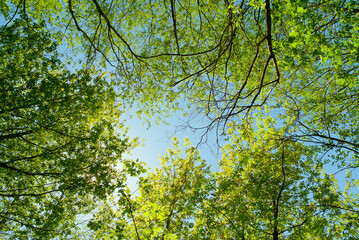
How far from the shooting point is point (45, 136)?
30.6ft

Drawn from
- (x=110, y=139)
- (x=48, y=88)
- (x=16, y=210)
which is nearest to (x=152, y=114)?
(x=110, y=139)

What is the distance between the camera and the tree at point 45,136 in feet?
23.5

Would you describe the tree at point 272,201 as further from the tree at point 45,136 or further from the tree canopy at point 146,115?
the tree at point 45,136

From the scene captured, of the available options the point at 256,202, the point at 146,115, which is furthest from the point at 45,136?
the point at 256,202

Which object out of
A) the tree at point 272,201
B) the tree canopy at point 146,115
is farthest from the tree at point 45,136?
the tree at point 272,201

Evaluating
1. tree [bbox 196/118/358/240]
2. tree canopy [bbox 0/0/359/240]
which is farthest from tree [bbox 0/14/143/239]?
tree [bbox 196/118/358/240]

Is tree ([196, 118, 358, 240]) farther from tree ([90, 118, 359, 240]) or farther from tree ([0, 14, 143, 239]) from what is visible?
tree ([0, 14, 143, 239])

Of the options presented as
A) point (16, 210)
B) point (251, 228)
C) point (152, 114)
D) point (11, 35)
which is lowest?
point (16, 210)

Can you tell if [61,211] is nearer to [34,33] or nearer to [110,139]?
[110,139]

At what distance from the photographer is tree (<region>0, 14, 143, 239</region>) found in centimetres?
716

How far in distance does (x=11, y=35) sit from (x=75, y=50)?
8.74 ft

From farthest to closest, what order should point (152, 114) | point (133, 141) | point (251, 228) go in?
point (133, 141)
point (152, 114)
point (251, 228)

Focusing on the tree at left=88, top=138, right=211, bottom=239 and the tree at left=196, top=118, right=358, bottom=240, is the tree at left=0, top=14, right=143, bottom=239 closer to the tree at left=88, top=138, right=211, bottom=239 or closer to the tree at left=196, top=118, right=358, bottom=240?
the tree at left=88, top=138, right=211, bottom=239

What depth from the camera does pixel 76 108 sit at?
28.8 ft
